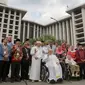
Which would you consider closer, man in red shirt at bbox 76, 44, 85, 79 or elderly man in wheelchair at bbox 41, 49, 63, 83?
elderly man in wheelchair at bbox 41, 49, 63, 83

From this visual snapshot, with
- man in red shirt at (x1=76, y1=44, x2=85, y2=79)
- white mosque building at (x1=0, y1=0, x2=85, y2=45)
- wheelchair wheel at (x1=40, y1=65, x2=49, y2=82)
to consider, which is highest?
white mosque building at (x1=0, y1=0, x2=85, y2=45)

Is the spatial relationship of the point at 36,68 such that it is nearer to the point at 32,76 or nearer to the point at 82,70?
the point at 32,76

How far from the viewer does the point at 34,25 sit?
66.0 metres

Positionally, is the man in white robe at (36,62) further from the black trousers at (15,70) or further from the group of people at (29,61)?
the black trousers at (15,70)

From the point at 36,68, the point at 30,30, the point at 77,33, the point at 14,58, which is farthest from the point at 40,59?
the point at 30,30

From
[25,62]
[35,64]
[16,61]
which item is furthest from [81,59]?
[16,61]

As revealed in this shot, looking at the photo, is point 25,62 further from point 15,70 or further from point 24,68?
point 15,70

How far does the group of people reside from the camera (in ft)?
20.5

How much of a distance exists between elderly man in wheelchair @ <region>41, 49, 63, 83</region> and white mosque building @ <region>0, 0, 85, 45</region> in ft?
130

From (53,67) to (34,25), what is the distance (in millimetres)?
60394

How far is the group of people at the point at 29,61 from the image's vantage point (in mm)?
6250

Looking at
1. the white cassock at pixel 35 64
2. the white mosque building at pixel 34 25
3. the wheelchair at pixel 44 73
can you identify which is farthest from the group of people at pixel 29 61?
the white mosque building at pixel 34 25

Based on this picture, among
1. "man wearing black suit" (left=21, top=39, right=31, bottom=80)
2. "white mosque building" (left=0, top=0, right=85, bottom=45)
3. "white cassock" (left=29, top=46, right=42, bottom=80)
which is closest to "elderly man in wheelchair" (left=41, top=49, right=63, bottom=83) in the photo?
"white cassock" (left=29, top=46, right=42, bottom=80)

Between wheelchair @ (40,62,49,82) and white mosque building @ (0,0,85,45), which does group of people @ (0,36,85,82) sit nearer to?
wheelchair @ (40,62,49,82)
